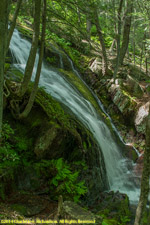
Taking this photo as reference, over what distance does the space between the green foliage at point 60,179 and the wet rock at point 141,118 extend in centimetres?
677

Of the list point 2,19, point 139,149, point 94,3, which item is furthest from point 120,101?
point 2,19

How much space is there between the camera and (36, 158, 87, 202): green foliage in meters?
5.61

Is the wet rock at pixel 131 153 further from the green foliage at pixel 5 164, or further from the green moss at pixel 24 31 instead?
the green moss at pixel 24 31

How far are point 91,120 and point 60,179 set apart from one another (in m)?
4.22

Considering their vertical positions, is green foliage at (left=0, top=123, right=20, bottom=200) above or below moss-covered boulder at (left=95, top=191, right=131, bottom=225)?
above

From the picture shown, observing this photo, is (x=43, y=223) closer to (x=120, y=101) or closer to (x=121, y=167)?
(x=121, y=167)

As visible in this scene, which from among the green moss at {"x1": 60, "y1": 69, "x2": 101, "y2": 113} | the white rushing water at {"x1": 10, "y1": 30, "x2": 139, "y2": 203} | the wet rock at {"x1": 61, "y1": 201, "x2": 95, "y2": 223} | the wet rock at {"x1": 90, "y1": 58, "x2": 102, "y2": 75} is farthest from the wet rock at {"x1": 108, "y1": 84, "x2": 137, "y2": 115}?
the wet rock at {"x1": 61, "y1": 201, "x2": 95, "y2": 223}

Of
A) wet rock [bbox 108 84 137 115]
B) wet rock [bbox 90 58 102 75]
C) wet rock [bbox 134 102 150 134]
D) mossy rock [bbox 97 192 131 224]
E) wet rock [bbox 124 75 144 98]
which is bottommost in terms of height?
mossy rock [bbox 97 192 131 224]

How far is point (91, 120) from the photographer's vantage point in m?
9.53

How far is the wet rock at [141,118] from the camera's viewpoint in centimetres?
1155

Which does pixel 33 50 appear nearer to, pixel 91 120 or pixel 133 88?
pixel 91 120

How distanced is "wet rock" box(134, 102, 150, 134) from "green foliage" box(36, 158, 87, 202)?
6.77m

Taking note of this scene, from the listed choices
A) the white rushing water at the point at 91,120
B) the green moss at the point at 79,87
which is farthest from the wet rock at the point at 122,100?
the white rushing water at the point at 91,120

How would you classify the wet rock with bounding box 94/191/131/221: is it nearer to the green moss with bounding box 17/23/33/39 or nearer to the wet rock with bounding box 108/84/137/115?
the wet rock with bounding box 108/84/137/115
